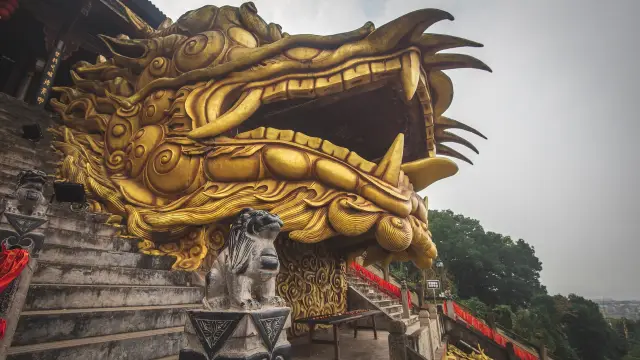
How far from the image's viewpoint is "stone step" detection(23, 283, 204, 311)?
3.00 meters

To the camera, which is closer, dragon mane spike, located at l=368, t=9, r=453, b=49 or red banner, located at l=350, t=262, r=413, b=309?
dragon mane spike, located at l=368, t=9, r=453, b=49

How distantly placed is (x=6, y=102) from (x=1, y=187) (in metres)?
5.98

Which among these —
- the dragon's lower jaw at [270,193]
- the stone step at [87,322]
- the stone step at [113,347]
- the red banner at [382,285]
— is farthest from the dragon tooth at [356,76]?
the red banner at [382,285]

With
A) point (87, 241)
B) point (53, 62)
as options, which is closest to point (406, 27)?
point (87, 241)

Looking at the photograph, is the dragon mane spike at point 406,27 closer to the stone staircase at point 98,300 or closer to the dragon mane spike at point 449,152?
the dragon mane spike at point 449,152

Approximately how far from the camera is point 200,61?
600cm

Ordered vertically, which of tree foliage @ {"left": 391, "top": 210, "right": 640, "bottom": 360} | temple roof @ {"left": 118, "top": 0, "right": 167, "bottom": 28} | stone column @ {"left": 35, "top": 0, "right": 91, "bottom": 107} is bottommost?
tree foliage @ {"left": 391, "top": 210, "right": 640, "bottom": 360}

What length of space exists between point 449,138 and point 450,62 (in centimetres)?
236

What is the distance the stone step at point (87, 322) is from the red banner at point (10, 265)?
57 cm

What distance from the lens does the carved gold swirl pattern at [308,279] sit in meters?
6.21

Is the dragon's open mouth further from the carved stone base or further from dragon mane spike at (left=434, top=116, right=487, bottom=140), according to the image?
the carved stone base

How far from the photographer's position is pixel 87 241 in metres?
4.50

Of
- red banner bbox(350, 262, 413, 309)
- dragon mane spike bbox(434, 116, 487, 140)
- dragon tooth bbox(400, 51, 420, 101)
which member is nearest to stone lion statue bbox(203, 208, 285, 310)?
dragon tooth bbox(400, 51, 420, 101)

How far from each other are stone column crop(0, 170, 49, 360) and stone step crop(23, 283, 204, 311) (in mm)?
346
